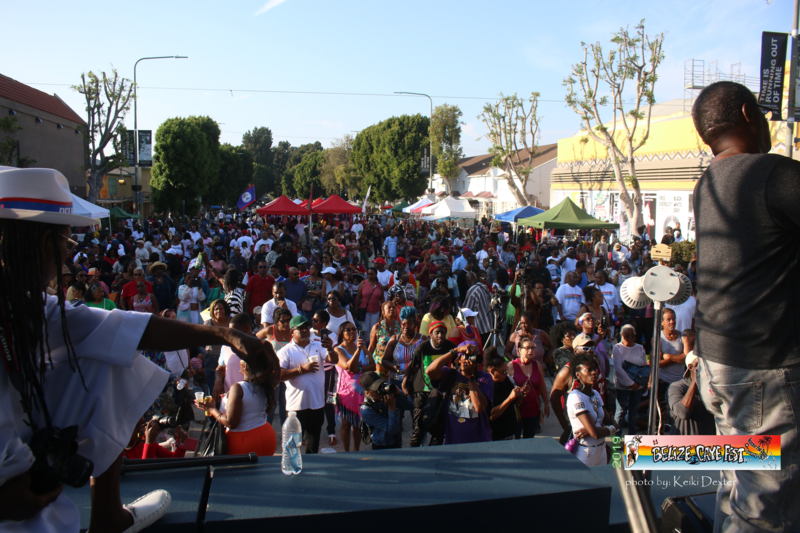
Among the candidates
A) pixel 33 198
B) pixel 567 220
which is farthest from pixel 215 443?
pixel 567 220

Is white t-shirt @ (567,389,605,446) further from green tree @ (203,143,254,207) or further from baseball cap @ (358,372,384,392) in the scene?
green tree @ (203,143,254,207)

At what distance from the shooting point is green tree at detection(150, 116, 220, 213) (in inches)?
1524

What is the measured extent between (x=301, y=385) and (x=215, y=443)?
3.85 feet

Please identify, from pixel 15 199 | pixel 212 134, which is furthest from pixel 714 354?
pixel 212 134

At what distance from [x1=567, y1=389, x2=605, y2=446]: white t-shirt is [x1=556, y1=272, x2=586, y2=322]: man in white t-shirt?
3.98 m

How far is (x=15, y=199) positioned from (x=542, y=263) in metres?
11.6

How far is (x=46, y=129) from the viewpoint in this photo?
83.3ft

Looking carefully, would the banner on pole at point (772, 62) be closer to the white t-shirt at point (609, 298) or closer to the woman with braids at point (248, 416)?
the white t-shirt at point (609, 298)

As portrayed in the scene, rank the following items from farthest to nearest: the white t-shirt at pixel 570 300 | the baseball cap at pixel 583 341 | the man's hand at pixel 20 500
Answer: the white t-shirt at pixel 570 300 → the baseball cap at pixel 583 341 → the man's hand at pixel 20 500

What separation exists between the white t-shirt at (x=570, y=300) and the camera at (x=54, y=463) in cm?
768

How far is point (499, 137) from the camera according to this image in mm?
35500

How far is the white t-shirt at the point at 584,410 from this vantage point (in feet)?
13.8

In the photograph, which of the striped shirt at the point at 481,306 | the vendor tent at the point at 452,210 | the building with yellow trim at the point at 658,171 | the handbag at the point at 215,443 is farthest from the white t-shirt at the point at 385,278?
the building with yellow trim at the point at 658,171

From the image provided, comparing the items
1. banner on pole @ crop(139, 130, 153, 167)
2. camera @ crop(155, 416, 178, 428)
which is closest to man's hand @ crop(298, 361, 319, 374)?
camera @ crop(155, 416, 178, 428)
